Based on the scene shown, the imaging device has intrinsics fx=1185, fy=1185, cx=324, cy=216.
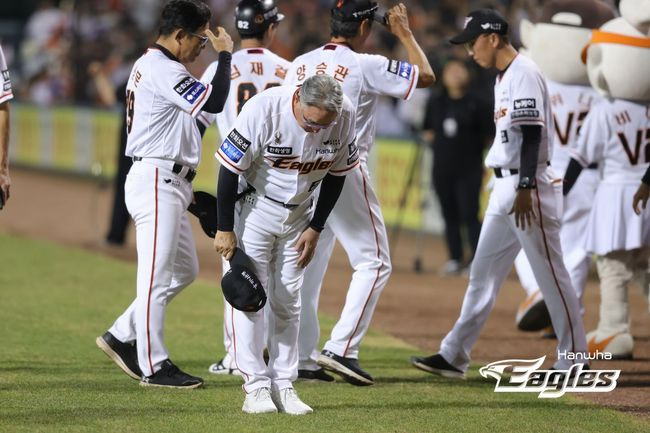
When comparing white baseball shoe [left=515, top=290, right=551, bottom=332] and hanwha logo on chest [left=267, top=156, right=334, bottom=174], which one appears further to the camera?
white baseball shoe [left=515, top=290, right=551, bottom=332]

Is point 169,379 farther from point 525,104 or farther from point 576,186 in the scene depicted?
point 576,186

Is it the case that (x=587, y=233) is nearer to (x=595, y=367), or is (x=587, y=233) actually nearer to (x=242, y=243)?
(x=595, y=367)

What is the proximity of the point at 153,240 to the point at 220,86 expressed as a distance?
3.23 ft

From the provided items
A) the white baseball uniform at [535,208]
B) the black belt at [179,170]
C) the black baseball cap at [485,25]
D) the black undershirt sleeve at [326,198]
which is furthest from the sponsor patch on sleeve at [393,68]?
the black belt at [179,170]

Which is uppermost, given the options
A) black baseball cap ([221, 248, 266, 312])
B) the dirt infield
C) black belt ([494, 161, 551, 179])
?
black belt ([494, 161, 551, 179])

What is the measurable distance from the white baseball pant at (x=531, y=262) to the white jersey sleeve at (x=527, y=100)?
369 millimetres

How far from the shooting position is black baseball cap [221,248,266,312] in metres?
6.18

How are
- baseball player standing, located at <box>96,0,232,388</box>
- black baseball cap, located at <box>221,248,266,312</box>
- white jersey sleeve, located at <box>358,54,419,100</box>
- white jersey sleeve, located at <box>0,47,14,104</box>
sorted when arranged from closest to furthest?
black baseball cap, located at <box>221,248,266,312</box> < baseball player standing, located at <box>96,0,232,388</box> < white jersey sleeve, located at <box>0,47,14,104</box> < white jersey sleeve, located at <box>358,54,419,100</box>

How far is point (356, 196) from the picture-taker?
742cm

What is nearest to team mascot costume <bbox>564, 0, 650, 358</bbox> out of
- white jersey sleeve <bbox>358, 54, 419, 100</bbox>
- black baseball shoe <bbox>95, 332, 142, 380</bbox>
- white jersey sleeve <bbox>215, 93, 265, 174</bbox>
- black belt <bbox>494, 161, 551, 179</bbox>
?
black belt <bbox>494, 161, 551, 179</bbox>

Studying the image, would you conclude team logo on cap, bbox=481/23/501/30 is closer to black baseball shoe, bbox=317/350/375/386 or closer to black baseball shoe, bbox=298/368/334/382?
black baseball shoe, bbox=317/350/375/386

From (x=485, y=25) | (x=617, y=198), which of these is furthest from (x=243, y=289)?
(x=617, y=198)

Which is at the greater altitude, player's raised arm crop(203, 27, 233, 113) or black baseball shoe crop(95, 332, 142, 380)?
player's raised arm crop(203, 27, 233, 113)

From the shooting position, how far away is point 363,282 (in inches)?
295
